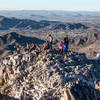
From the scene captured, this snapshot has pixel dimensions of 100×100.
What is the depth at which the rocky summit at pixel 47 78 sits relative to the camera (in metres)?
14.5

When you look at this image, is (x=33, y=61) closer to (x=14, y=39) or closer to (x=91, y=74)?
(x=91, y=74)

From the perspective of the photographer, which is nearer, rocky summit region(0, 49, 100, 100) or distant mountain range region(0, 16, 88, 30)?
rocky summit region(0, 49, 100, 100)

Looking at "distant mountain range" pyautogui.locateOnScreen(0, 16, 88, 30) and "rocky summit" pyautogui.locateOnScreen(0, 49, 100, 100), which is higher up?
"rocky summit" pyautogui.locateOnScreen(0, 49, 100, 100)

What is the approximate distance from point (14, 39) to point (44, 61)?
164 ft

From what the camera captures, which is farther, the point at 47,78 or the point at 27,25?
the point at 27,25

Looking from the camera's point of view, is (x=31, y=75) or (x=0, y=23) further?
(x=0, y=23)

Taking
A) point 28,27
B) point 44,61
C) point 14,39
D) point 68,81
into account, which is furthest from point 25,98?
point 28,27

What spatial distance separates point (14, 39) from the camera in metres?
66.9

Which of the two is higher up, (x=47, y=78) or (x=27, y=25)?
(x=47, y=78)

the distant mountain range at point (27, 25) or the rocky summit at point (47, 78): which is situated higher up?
the rocky summit at point (47, 78)

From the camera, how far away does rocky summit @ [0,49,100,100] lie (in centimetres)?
1446

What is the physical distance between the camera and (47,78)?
639 inches

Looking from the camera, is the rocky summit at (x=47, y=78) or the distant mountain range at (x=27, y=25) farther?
the distant mountain range at (x=27, y=25)

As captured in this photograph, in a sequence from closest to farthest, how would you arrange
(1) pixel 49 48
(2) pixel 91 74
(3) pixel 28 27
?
(2) pixel 91 74, (1) pixel 49 48, (3) pixel 28 27
